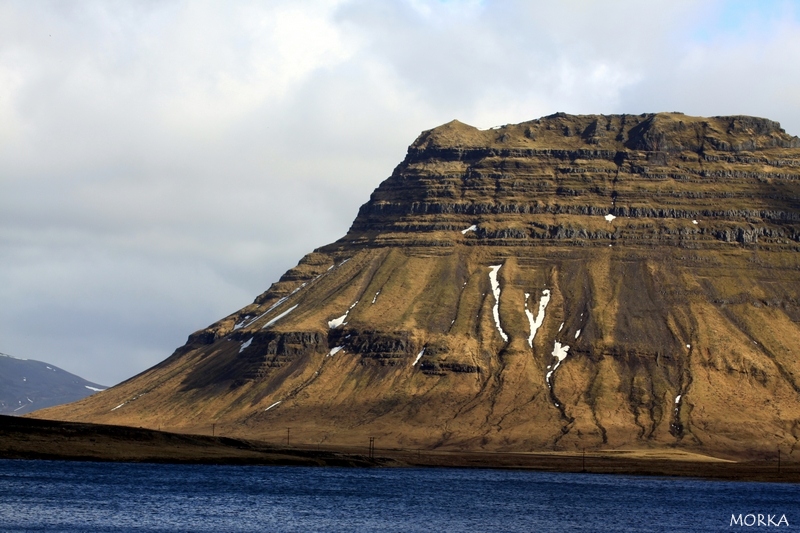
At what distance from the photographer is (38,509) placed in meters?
130

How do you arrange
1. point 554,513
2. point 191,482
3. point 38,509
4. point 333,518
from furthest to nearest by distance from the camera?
1. point 191,482
2. point 554,513
3. point 333,518
4. point 38,509

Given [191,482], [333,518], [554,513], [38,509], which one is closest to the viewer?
[38,509]

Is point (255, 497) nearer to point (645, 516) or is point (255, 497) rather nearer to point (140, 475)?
point (140, 475)

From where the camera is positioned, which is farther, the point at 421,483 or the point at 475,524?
the point at 421,483

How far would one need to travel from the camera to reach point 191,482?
563 feet

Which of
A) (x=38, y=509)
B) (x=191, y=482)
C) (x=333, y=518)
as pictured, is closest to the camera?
(x=38, y=509)

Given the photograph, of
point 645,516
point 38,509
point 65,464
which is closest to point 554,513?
point 645,516

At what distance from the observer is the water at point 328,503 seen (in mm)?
131125

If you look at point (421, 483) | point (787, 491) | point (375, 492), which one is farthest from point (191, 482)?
point (787, 491)

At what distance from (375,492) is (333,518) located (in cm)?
3337

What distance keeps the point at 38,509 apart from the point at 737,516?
269 ft

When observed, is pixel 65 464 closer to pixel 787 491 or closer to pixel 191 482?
pixel 191 482

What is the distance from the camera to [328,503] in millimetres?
155500

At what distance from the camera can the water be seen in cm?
13112
